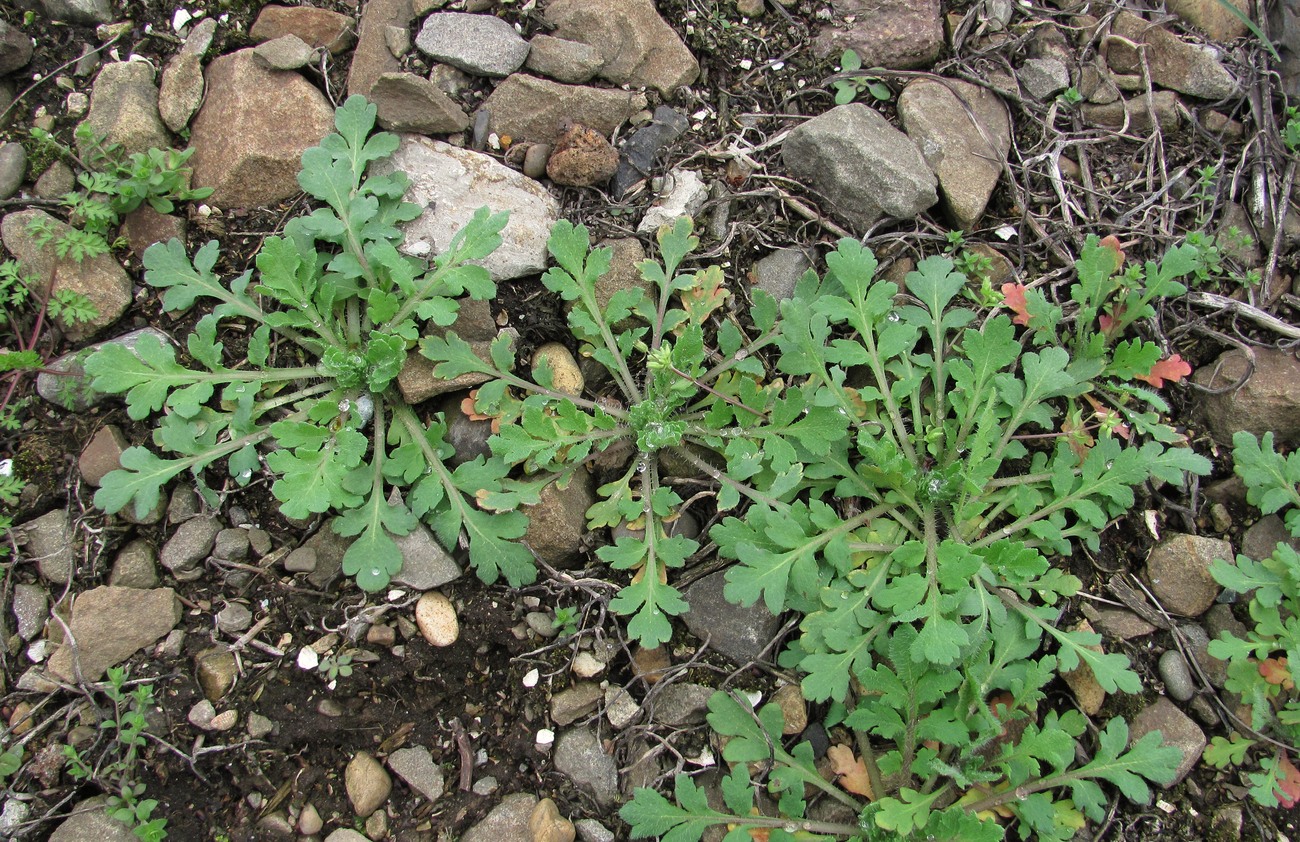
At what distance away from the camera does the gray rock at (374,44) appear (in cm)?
372

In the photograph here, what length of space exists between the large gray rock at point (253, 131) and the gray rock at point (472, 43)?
0.56 metres

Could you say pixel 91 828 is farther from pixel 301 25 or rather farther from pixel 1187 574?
pixel 1187 574

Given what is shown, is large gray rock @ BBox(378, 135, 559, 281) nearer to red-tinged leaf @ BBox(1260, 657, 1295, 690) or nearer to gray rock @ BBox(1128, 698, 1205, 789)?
gray rock @ BBox(1128, 698, 1205, 789)

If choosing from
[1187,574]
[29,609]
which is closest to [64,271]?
[29,609]

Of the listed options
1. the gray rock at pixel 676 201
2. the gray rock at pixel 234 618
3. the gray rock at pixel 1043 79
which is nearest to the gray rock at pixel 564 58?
the gray rock at pixel 676 201

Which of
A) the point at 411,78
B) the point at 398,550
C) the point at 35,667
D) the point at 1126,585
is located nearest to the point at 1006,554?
the point at 1126,585

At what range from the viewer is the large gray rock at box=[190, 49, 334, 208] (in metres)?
3.60

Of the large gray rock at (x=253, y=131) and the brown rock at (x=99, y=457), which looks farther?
the large gray rock at (x=253, y=131)

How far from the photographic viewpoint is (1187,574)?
3389 mm

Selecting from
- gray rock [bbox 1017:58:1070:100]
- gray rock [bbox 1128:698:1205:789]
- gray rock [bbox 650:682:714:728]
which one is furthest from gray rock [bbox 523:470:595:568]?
gray rock [bbox 1017:58:1070:100]

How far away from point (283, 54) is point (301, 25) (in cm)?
23

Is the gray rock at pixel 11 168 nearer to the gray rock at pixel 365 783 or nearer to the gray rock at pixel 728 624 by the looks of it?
the gray rock at pixel 365 783

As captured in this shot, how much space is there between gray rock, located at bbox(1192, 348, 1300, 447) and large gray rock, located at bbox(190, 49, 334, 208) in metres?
4.02

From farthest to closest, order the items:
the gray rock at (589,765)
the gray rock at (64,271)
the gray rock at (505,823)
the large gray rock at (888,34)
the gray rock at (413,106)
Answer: the large gray rock at (888,34)
the gray rock at (413,106)
the gray rock at (64,271)
the gray rock at (589,765)
the gray rock at (505,823)
